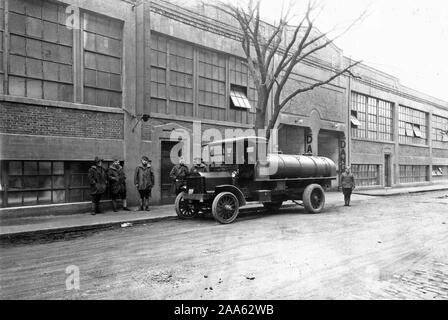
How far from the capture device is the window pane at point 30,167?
1042 centimetres

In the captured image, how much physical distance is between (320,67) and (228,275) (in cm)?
1890

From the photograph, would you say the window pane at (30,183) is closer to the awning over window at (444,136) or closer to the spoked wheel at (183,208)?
the spoked wheel at (183,208)

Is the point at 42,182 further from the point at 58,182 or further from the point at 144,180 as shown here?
the point at 144,180

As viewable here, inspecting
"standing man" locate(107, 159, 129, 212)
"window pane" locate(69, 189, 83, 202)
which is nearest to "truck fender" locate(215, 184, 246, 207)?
"standing man" locate(107, 159, 129, 212)

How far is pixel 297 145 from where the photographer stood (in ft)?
68.1

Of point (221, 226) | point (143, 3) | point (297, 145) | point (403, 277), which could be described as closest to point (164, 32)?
point (143, 3)

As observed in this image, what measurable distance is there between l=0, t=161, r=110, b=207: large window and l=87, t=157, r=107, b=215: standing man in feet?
2.48

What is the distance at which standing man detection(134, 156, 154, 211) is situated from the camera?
465 inches

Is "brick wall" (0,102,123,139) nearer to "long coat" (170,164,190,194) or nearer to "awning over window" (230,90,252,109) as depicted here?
"long coat" (170,164,190,194)

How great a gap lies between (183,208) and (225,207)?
4.86 feet

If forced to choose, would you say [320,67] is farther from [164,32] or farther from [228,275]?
[228,275]

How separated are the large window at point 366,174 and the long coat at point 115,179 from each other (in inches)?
664

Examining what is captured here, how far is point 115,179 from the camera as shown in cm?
1152

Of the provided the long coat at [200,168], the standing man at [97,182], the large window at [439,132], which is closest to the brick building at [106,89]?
the standing man at [97,182]
